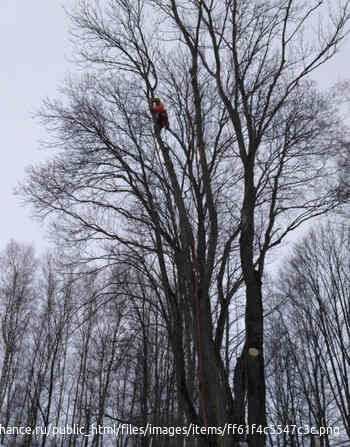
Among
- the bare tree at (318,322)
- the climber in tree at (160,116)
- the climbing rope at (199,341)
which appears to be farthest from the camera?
the bare tree at (318,322)

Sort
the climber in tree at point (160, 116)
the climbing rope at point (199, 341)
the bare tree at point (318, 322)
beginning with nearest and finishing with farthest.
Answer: the climbing rope at point (199, 341)
the climber in tree at point (160, 116)
the bare tree at point (318, 322)

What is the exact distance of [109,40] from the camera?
6.79 meters

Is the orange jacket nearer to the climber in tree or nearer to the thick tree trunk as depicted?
the climber in tree

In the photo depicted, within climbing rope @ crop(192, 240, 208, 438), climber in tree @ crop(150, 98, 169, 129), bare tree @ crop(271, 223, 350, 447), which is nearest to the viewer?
climbing rope @ crop(192, 240, 208, 438)

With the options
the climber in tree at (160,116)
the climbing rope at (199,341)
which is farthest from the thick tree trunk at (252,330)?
the climber in tree at (160,116)

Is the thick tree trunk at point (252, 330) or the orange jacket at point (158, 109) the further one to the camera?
the orange jacket at point (158, 109)

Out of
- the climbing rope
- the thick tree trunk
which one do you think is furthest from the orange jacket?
the climbing rope

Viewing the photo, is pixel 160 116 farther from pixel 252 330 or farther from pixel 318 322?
pixel 318 322

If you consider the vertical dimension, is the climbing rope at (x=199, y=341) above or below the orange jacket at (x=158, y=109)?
below

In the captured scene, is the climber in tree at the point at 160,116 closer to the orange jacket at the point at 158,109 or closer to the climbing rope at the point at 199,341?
the orange jacket at the point at 158,109

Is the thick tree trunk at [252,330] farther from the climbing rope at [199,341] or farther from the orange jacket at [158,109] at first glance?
the orange jacket at [158,109]

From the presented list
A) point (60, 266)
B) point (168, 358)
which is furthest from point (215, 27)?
point (168, 358)

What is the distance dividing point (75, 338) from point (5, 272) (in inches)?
240

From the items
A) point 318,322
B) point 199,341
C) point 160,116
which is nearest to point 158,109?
point 160,116
